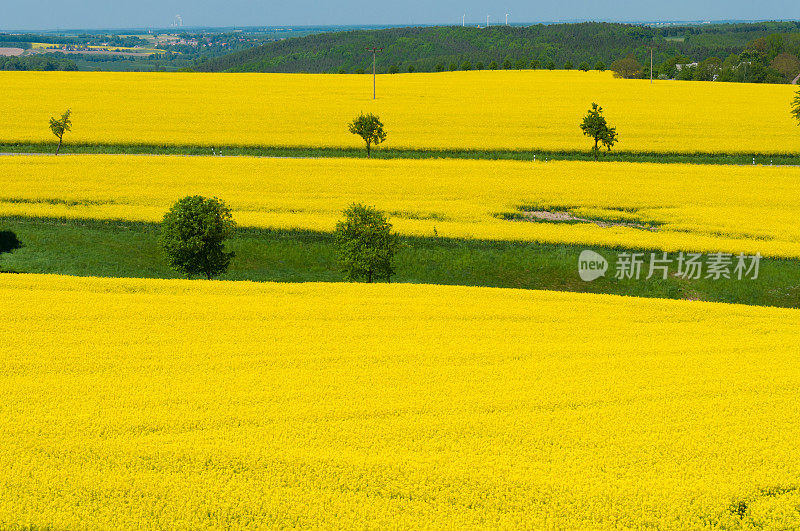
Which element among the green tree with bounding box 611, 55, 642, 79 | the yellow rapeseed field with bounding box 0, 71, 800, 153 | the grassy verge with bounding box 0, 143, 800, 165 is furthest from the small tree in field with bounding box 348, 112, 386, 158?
the green tree with bounding box 611, 55, 642, 79

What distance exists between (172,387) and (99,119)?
6721 centimetres

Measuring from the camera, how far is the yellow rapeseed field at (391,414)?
15.0 meters

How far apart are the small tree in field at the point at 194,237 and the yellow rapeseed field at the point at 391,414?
7.29 metres

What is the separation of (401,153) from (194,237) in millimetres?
36106

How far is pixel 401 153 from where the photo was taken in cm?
6788

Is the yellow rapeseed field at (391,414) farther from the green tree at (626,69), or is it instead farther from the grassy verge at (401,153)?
the green tree at (626,69)

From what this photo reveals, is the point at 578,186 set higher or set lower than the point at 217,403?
higher

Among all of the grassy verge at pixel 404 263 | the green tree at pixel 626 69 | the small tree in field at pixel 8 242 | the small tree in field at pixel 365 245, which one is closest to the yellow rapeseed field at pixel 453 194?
the grassy verge at pixel 404 263

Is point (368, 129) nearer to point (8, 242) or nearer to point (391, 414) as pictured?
point (8, 242)

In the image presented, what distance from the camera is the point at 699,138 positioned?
2842 inches

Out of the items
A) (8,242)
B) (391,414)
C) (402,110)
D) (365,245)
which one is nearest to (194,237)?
(365,245)

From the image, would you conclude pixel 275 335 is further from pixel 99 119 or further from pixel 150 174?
pixel 99 119

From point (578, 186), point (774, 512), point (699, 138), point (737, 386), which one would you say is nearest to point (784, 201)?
point (578, 186)

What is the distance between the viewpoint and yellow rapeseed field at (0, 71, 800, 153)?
7062cm
